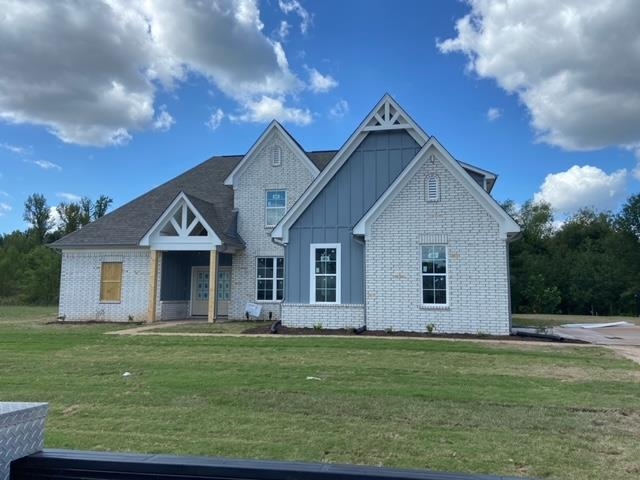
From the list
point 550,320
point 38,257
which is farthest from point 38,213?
point 550,320

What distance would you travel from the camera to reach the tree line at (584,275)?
109ft

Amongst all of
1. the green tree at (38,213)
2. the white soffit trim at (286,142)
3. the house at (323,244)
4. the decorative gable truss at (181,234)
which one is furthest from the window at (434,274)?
the green tree at (38,213)

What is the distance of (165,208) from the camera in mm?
21812

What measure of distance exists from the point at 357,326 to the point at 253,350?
5.19 meters

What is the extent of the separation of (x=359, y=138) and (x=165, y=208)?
31.4ft

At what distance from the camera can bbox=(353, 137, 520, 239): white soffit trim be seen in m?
14.4

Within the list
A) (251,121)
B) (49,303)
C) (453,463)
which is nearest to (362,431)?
(453,463)

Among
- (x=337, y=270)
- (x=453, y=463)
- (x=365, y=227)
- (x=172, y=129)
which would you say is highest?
(x=172, y=129)

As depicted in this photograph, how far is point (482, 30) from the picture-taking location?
55.1ft

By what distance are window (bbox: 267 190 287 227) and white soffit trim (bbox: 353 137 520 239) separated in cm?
568

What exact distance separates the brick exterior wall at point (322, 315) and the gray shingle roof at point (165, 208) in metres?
4.33

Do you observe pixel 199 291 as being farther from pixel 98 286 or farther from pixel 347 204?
pixel 347 204

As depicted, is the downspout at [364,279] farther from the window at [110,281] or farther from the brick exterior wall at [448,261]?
the window at [110,281]

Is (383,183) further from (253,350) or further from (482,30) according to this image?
(253,350)
